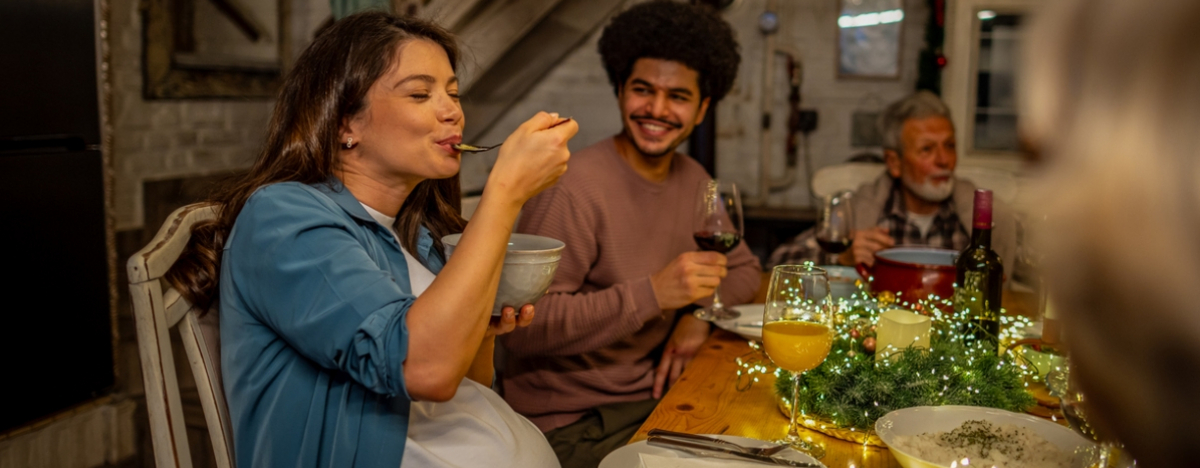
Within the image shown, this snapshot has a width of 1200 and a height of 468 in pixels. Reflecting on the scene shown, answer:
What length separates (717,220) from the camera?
1.87 meters

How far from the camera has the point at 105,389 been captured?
9.03 ft

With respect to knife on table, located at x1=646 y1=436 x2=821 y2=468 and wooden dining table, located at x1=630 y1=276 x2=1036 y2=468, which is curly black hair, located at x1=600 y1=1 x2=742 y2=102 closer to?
wooden dining table, located at x1=630 y1=276 x2=1036 y2=468

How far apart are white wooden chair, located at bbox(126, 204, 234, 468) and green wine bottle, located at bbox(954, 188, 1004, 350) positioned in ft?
3.90

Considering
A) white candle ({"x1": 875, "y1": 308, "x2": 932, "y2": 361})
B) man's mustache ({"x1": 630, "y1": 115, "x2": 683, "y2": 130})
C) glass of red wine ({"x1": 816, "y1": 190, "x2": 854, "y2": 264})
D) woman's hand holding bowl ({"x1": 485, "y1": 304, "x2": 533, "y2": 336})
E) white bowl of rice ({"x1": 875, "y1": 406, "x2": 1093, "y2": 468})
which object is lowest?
white bowl of rice ({"x1": 875, "y1": 406, "x2": 1093, "y2": 468})

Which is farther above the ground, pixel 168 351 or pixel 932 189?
pixel 932 189

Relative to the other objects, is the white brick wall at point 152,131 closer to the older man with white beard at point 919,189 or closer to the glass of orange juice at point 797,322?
the older man with white beard at point 919,189

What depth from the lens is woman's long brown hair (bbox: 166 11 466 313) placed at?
3.85 ft

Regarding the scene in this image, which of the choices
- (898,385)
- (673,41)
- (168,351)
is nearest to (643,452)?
(898,385)

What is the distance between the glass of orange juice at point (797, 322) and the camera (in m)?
1.17

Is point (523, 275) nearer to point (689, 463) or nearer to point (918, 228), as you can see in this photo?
point (689, 463)

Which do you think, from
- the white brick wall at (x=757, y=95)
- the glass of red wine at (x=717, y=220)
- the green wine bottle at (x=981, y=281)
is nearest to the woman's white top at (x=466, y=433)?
the glass of red wine at (x=717, y=220)

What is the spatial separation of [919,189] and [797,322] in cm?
180

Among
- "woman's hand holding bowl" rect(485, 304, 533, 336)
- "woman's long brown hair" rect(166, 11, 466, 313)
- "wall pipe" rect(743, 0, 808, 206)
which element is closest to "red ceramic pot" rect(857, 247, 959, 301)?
"woman's hand holding bowl" rect(485, 304, 533, 336)

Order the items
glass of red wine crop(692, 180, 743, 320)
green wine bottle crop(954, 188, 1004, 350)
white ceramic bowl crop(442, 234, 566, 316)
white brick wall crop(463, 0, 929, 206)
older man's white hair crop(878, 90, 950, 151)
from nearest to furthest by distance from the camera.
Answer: white ceramic bowl crop(442, 234, 566, 316), green wine bottle crop(954, 188, 1004, 350), glass of red wine crop(692, 180, 743, 320), older man's white hair crop(878, 90, 950, 151), white brick wall crop(463, 0, 929, 206)
